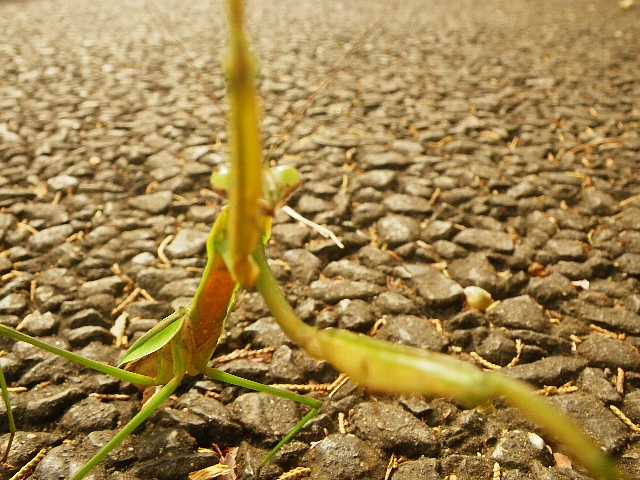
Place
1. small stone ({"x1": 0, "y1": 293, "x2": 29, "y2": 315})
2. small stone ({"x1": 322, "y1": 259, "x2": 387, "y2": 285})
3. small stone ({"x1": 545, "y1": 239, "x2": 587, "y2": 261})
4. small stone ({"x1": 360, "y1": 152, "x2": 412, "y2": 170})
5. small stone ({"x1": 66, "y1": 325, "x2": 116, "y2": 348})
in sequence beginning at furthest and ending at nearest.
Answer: small stone ({"x1": 360, "y1": 152, "x2": 412, "y2": 170}) → small stone ({"x1": 545, "y1": 239, "x2": 587, "y2": 261}) → small stone ({"x1": 322, "y1": 259, "x2": 387, "y2": 285}) → small stone ({"x1": 0, "y1": 293, "x2": 29, "y2": 315}) → small stone ({"x1": 66, "y1": 325, "x2": 116, "y2": 348})

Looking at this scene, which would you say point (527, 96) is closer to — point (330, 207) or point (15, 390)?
point (330, 207)

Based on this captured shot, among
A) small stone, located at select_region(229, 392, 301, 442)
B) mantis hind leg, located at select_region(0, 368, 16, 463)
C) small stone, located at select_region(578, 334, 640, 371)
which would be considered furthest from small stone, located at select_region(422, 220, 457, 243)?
mantis hind leg, located at select_region(0, 368, 16, 463)

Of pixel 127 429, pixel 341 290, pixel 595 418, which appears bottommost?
pixel 595 418

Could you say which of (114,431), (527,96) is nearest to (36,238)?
(114,431)

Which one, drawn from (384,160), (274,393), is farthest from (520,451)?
(384,160)

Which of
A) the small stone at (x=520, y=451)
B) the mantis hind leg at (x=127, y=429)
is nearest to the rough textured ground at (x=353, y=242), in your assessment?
the small stone at (x=520, y=451)

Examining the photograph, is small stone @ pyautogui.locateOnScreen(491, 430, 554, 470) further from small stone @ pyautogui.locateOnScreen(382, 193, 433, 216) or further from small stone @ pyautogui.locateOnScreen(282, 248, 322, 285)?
small stone @ pyautogui.locateOnScreen(382, 193, 433, 216)

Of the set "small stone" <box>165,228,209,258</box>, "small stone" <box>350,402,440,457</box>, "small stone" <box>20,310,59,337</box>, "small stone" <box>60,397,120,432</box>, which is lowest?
"small stone" <box>350,402,440,457</box>

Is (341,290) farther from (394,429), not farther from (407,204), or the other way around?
(407,204)
